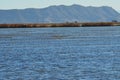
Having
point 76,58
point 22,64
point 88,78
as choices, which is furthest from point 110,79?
point 76,58

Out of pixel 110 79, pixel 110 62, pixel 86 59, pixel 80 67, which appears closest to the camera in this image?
pixel 110 79

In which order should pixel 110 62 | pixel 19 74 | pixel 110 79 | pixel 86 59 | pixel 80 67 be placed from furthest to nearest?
1. pixel 86 59
2. pixel 110 62
3. pixel 80 67
4. pixel 19 74
5. pixel 110 79

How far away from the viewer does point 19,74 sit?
145ft

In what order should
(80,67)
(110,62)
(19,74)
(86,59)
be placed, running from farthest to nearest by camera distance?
1. (86,59)
2. (110,62)
3. (80,67)
4. (19,74)

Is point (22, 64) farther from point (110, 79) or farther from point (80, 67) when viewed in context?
point (110, 79)

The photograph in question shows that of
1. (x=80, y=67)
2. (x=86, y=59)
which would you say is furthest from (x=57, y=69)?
(x=86, y=59)

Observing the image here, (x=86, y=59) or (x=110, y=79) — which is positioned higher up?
(x=110, y=79)

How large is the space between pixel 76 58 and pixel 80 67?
30.3 feet

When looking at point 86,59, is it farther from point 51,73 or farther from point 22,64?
point 51,73

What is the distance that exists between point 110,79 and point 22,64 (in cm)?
1321

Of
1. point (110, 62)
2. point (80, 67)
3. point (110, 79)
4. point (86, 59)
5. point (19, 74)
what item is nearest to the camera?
point (110, 79)

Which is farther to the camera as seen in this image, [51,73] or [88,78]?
[51,73]

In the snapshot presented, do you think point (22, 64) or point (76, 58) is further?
point (76, 58)

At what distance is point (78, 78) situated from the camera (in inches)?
1630
